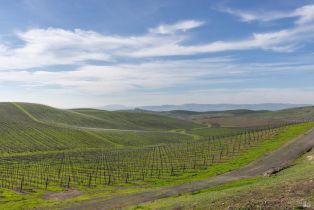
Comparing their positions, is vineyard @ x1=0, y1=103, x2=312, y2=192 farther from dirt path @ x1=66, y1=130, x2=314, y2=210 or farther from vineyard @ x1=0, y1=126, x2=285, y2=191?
dirt path @ x1=66, y1=130, x2=314, y2=210

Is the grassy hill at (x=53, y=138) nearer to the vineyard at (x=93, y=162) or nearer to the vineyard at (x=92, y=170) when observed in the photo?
the vineyard at (x=93, y=162)

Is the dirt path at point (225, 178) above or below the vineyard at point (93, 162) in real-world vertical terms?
above

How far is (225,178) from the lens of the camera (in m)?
52.8

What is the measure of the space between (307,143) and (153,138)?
5010 inches

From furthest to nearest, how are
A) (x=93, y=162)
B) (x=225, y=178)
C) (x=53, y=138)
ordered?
(x=53, y=138)
(x=93, y=162)
(x=225, y=178)

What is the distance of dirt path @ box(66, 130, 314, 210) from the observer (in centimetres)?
4138

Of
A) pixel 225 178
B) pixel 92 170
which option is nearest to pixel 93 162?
pixel 92 170

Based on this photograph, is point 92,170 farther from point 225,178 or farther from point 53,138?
point 53,138

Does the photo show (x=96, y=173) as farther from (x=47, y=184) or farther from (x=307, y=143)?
(x=307, y=143)

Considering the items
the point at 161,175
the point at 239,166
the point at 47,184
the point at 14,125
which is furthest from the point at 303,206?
the point at 14,125

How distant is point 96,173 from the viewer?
7938 cm

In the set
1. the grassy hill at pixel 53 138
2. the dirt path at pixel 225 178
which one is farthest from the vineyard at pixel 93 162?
the dirt path at pixel 225 178

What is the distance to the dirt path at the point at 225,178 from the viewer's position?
41.4 m

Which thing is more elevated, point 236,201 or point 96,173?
point 236,201
